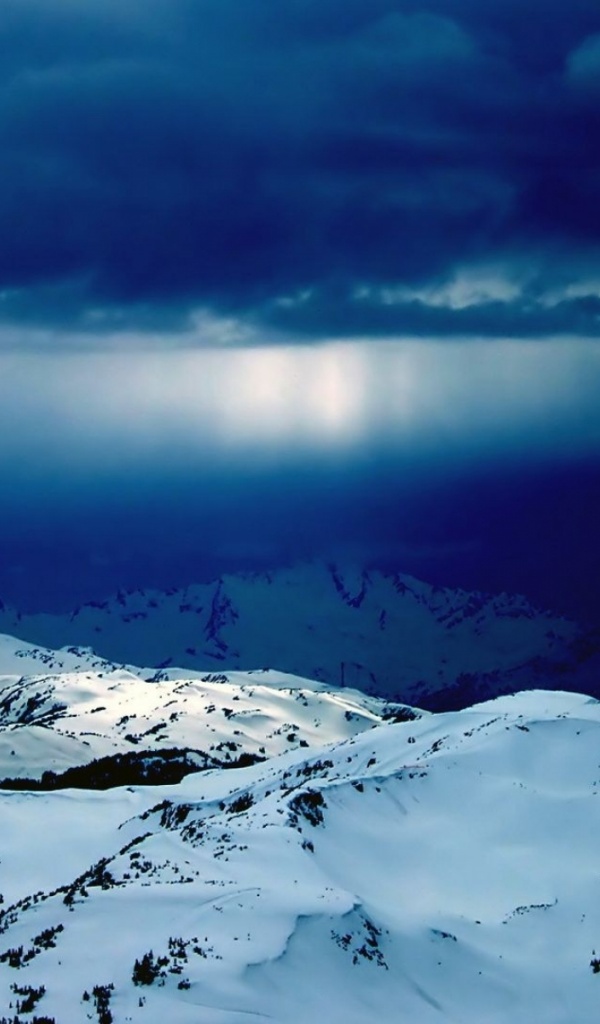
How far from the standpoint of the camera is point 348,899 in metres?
36.9

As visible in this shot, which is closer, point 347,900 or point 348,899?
point 347,900

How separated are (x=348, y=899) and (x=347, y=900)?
227 millimetres

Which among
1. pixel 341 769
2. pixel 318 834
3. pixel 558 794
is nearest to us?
pixel 318 834

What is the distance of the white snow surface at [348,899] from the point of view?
28422 millimetres

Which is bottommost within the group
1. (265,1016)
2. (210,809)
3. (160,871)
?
(210,809)

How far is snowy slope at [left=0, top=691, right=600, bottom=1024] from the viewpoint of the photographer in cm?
2831

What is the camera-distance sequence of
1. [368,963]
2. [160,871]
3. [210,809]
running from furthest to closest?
1. [210,809]
2. [160,871]
3. [368,963]

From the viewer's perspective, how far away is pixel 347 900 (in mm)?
36656

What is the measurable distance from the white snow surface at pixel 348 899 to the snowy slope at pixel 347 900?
0.08 m

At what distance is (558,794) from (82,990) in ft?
115

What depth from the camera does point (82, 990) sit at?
2661 centimetres

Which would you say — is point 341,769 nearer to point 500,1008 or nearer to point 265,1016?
point 500,1008

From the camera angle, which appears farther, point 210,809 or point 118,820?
point 118,820

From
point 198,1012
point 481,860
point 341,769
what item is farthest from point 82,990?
point 341,769
